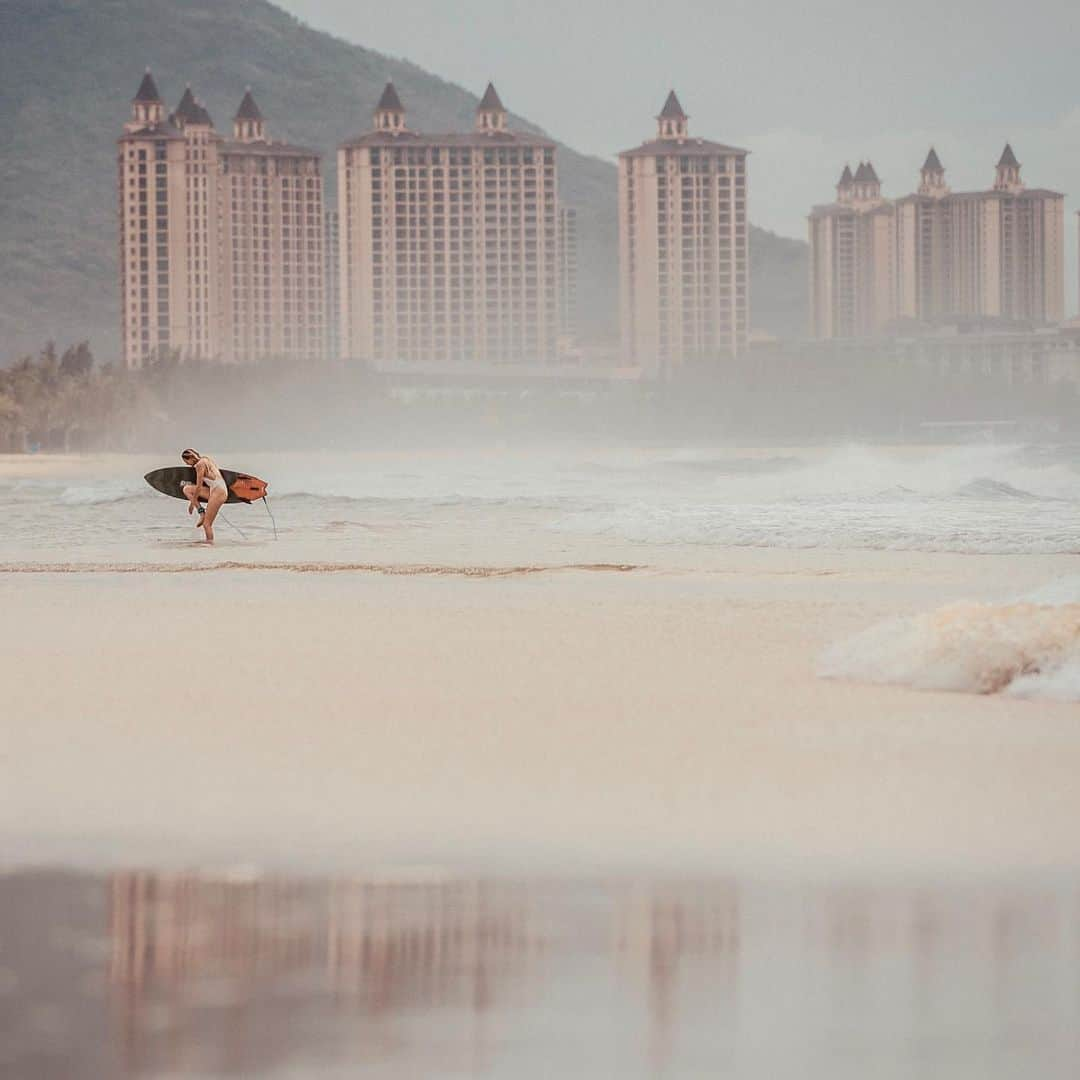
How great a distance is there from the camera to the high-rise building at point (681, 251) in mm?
159750

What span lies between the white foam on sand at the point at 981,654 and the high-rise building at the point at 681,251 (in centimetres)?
14758

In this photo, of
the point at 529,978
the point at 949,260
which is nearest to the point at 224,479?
the point at 529,978

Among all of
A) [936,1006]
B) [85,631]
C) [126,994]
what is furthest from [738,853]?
[85,631]

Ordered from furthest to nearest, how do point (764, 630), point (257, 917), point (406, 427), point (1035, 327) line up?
point (1035, 327)
point (406, 427)
point (764, 630)
point (257, 917)

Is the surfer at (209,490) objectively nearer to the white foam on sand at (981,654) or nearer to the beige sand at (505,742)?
the beige sand at (505,742)

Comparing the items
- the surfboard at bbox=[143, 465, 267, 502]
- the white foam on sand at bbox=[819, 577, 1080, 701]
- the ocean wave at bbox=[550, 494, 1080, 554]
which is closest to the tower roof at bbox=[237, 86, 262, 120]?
the ocean wave at bbox=[550, 494, 1080, 554]

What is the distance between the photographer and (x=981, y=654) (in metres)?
9.81

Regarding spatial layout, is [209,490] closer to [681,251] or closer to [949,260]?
[681,251]

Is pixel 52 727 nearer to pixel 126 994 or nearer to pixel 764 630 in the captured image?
pixel 126 994

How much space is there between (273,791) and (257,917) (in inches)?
72.1

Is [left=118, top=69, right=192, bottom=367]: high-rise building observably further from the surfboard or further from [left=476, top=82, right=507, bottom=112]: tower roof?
the surfboard

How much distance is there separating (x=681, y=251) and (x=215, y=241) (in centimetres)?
3786

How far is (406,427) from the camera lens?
121 m

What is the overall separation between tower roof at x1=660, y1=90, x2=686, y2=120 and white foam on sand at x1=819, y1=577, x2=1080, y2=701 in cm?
15866
